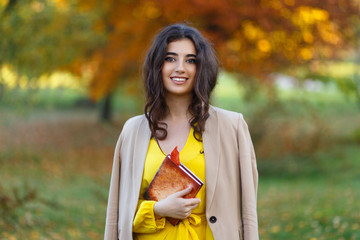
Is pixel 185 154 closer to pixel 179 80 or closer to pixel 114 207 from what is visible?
pixel 179 80

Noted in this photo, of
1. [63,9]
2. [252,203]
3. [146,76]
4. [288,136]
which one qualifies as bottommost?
[288,136]

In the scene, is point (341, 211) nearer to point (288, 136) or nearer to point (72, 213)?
point (72, 213)

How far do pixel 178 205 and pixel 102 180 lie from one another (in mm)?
9026

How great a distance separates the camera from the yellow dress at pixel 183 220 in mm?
2490

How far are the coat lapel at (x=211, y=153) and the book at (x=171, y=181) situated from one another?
0.25 ft

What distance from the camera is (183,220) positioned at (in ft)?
8.24

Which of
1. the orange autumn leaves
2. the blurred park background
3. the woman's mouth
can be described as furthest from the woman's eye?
the orange autumn leaves

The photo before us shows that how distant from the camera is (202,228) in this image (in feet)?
8.32

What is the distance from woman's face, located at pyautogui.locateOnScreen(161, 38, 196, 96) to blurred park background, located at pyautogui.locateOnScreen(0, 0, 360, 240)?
3.67 metres

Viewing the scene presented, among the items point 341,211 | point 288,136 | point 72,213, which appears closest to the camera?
point 341,211

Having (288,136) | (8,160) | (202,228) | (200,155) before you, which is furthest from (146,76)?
(8,160)

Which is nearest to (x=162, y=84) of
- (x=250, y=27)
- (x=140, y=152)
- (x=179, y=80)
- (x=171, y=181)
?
(x=179, y=80)

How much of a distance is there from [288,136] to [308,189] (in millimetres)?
2886

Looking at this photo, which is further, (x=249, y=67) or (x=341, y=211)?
(x=249, y=67)
